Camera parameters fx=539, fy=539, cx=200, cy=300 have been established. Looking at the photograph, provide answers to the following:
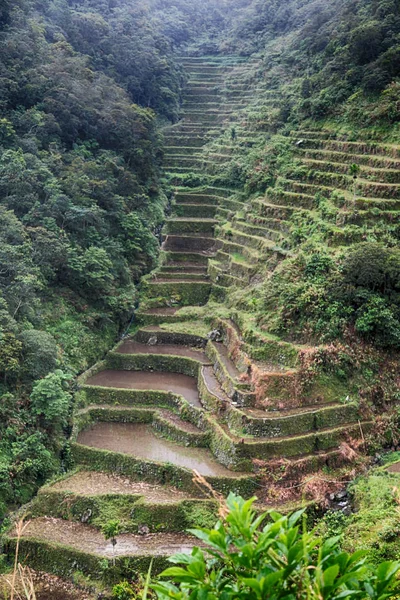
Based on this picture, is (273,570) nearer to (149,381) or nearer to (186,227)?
(149,381)

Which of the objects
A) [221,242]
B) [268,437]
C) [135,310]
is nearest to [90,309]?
[135,310]

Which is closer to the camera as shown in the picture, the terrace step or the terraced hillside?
the terrace step

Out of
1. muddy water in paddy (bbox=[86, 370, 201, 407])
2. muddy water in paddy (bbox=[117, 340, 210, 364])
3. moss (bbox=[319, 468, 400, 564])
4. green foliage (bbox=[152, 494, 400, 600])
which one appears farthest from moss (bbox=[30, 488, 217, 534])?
green foliage (bbox=[152, 494, 400, 600])

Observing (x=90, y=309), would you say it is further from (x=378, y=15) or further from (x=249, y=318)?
(x=378, y=15)

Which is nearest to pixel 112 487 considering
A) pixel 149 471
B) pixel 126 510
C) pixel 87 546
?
pixel 149 471

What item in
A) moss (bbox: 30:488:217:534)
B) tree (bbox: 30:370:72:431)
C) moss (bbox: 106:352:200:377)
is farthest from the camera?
moss (bbox: 106:352:200:377)

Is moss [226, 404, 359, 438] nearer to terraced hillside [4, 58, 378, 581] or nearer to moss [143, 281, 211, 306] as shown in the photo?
terraced hillside [4, 58, 378, 581]

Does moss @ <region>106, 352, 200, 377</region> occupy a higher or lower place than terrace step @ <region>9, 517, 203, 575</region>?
higher
